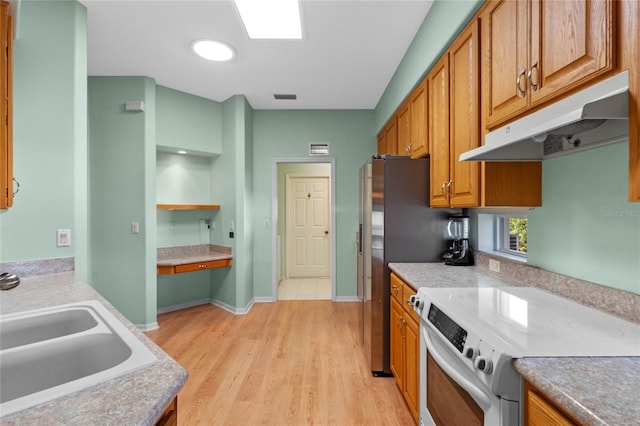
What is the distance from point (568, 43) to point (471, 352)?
3.69ft

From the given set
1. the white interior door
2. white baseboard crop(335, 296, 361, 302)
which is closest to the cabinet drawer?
white baseboard crop(335, 296, 361, 302)

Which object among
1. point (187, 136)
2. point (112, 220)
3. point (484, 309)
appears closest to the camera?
point (484, 309)

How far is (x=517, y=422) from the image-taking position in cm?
82

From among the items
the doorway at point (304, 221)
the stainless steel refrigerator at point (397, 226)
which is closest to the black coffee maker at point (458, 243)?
the stainless steel refrigerator at point (397, 226)

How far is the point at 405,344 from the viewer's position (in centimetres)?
182

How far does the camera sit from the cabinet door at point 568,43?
2.88ft

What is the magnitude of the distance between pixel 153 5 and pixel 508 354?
2887 millimetres

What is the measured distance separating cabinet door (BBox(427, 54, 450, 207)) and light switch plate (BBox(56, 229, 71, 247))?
2501 millimetres

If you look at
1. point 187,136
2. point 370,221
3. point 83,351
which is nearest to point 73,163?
point 83,351

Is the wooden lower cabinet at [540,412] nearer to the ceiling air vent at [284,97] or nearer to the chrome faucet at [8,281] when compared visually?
the chrome faucet at [8,281]

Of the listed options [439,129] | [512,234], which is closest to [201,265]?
[439,129]

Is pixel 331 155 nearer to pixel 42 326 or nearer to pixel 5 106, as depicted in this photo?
pixel 5 106

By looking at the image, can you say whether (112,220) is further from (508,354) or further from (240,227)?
(508,354)

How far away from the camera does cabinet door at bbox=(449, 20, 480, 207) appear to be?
1579mm
